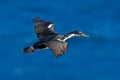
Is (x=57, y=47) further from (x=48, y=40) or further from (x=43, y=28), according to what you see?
(x=43, y=28)

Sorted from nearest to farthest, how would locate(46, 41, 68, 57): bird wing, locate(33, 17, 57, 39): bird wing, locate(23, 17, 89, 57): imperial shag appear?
locate(46, 41, 68, 57): bird wing < locate(23, 17, 89, 57): imperial shag < locate(33, 17, 57, 39): bird wing

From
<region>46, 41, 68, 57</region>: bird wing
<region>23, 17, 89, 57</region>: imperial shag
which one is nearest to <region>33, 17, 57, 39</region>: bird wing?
<region>23, 17, 89, 57</region>: imperial shag

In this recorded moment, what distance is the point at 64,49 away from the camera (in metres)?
14.0

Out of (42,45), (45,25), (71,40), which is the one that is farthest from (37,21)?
(71,40)

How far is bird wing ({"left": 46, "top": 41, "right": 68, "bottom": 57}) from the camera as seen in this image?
547 inches

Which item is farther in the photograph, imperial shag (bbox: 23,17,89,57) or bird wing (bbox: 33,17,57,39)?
bird wing (bbox: 33,17,57,39)

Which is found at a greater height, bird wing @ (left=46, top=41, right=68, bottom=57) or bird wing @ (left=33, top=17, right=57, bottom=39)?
bird wing @ (left=33, top=17, right=57, bottom=39)

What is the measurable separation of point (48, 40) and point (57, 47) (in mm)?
881

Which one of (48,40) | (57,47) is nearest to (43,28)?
(48,40)

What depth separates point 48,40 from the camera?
15023mm

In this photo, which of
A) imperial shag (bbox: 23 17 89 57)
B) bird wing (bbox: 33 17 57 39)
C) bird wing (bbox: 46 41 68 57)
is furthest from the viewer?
bird wing (bbox: 33 17 57 39)

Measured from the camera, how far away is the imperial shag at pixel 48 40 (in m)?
14.1

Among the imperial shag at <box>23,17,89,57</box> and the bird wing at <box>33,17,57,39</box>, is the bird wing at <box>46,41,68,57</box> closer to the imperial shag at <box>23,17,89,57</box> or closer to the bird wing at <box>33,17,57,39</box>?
the imperial shag at <box>23,17,89,57</box>

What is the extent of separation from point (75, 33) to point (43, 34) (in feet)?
2.50
